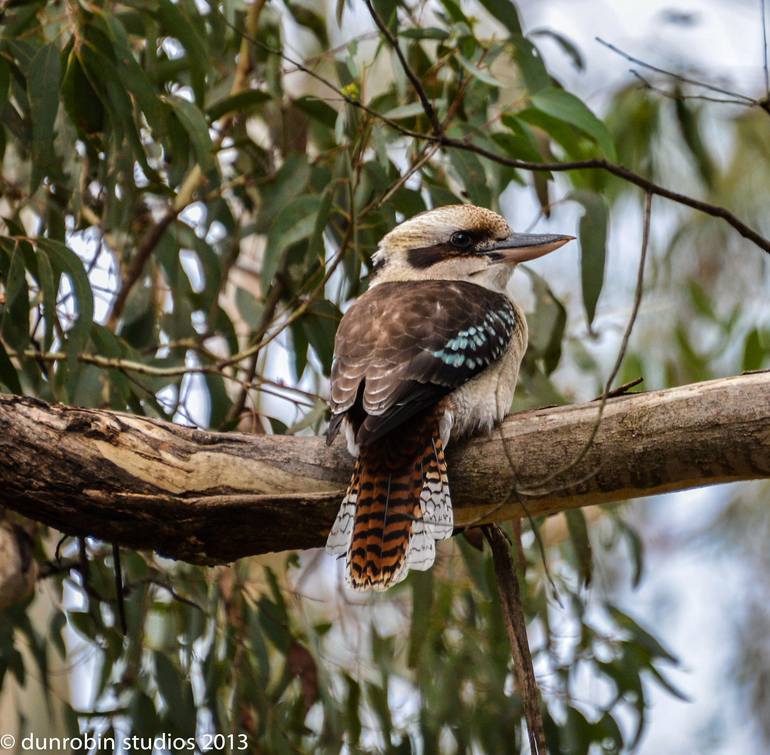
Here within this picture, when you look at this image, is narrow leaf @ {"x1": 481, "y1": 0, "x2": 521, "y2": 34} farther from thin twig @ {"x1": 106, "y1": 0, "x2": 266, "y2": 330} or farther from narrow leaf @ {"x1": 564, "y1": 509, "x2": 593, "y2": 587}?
narrow leaf @ {"x1": 564, "y1": 509, "x2": 593, "y2": 587}

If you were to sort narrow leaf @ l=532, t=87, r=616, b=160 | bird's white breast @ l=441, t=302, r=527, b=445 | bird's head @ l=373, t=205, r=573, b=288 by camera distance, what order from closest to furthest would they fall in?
bird's white breast @ l=441, t=302, r=527, b=445, narrow leaf @ l=532, t=87, r=616, b=160, bird's head @ l=373, t=205, r=573, b=288

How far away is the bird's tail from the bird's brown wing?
0.09m

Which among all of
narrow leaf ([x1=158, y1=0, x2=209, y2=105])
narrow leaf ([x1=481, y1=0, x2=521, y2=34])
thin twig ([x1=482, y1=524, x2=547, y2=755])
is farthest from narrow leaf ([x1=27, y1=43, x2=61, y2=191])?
thin twig ([x1=482, y1=524, x2=547, y2=755])

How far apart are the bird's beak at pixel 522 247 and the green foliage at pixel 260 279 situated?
10 centimetres

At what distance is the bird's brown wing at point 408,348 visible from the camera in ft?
7.39

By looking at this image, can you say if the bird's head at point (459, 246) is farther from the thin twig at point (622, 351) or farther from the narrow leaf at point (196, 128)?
the thin twig at point (622, 351)

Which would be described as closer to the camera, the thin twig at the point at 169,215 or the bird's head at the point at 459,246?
the bird's head at the point at 459,246

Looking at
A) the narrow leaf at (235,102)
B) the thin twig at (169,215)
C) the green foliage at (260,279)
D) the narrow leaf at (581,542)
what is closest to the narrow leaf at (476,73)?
the green foliage at (260,279)

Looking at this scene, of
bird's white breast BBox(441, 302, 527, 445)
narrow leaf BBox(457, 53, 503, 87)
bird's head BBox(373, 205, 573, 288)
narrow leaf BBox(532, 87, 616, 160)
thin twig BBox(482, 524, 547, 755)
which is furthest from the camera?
bird's head BBox(373, 205, 573, 288)

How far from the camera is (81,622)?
2.94 meters

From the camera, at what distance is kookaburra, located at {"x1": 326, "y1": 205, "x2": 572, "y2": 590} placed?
2.20 meters

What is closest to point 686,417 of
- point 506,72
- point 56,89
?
point 56,89

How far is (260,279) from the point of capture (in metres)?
2.97

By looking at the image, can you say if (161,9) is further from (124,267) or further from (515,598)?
(515,598)
